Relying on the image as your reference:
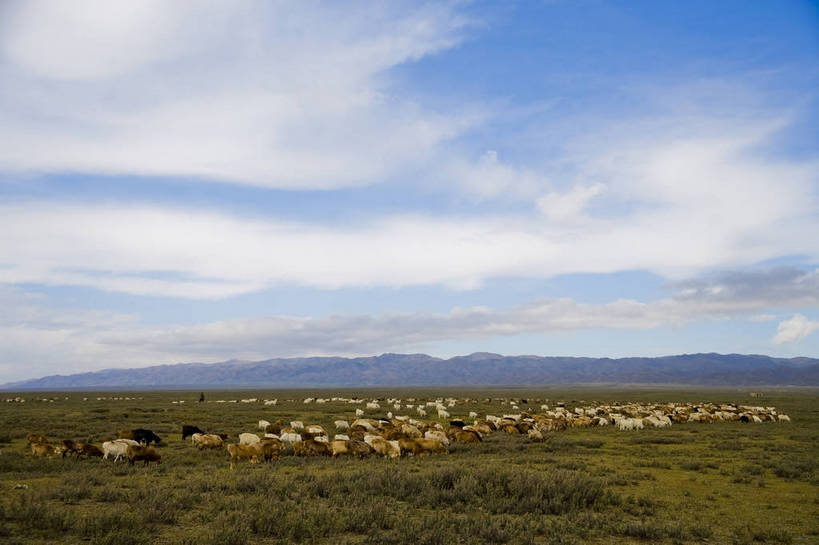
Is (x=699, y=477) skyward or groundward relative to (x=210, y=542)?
groundward

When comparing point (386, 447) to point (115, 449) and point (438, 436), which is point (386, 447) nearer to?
point (438, 436)

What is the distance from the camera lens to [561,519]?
994cm

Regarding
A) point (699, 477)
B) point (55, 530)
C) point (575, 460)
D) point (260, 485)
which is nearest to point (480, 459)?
point (575, 460)

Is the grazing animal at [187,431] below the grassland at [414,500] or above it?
below

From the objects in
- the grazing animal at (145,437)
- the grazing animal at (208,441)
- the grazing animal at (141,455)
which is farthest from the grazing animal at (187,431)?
the grazing animal at (141,455)

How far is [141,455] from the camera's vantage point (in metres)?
15.2

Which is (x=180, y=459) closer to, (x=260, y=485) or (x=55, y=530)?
(x=260, y=485)

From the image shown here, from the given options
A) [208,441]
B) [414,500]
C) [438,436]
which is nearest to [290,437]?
[208,441]

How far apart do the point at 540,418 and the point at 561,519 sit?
19.2 metres

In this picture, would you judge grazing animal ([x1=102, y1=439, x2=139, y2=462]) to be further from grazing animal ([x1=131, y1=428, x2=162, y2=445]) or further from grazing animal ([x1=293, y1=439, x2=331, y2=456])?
grazing animal ([x1=293, y1=439, x2=331, y2=456])

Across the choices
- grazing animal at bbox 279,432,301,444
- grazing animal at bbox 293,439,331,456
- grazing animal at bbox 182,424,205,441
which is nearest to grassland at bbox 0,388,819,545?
grazing animal at bbox 293,439,331,456

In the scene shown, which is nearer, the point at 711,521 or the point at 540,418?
the point at 711,521

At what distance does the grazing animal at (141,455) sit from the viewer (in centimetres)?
1512

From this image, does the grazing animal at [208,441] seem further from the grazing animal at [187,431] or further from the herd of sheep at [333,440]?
the grazing animal at [187,431]
